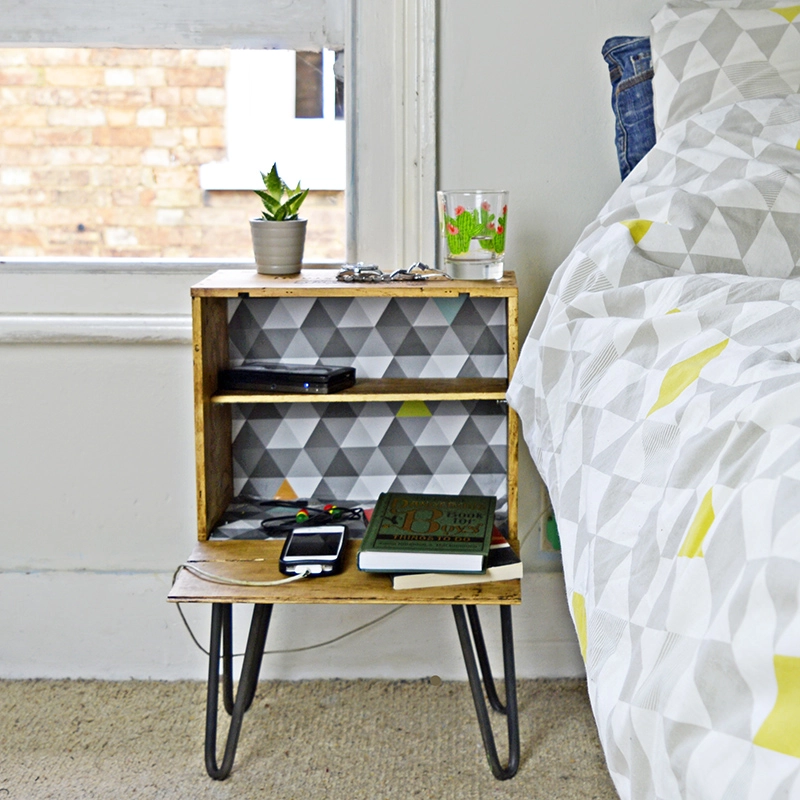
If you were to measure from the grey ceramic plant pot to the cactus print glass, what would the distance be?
0.24 meters

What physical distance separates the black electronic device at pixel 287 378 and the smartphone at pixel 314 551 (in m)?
0.23

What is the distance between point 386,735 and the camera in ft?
5.35

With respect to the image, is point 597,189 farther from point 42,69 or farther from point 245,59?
point 42,69

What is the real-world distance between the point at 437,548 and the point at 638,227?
0.54 m

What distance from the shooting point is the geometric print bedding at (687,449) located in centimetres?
59

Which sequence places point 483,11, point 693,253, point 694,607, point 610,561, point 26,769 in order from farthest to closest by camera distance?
point 483,11, point 26,769, point 693,253, point 610,561, point 694,607

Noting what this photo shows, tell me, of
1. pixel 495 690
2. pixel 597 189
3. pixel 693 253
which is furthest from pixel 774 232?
pixel 495 690

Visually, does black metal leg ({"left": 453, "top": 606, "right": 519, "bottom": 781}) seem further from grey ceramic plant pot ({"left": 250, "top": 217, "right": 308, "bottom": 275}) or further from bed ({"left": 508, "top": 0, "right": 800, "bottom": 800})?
grey ceramic plant pot ({"left": 250, "top": 217, "right": 308, "bottom": 275})

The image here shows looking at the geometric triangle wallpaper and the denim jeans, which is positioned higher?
the denim jeans

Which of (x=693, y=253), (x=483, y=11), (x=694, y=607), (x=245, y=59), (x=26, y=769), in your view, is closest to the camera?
(x=694, y=607)

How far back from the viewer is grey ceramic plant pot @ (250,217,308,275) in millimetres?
1560

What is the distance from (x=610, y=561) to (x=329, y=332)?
0.96 m

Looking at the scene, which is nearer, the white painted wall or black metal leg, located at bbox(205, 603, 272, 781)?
→ black metal leg, located at bbox(205, 603, 272, 781)

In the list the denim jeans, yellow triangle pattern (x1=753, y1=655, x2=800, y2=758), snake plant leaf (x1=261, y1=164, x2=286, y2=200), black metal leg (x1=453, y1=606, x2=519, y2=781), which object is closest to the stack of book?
black metal leg (x1=453, y1=606, x2=519, y2=781)
